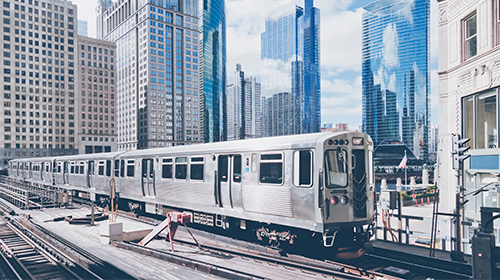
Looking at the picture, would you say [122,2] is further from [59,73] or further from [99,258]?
[99,258]

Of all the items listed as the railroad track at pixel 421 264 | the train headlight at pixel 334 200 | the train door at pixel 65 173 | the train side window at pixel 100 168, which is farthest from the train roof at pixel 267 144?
the train door at pixel 65 173

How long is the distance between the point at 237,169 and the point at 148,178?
6.58 metres

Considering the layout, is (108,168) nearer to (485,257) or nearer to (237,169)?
(237,169)

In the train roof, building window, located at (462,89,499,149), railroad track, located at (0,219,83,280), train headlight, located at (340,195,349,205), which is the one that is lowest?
railroad track, located at (0,219,83,280)

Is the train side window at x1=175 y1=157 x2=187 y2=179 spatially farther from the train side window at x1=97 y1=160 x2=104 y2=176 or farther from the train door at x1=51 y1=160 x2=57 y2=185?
the train door at x1=51 y1=160 x2=57 y2=185

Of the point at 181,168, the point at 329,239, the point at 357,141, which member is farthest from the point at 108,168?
the point at 357,141

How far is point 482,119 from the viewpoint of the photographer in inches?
502

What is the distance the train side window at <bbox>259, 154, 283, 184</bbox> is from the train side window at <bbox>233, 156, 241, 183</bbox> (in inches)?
40.2

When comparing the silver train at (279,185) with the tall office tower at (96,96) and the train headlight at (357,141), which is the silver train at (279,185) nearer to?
the train headlight at (357,141)

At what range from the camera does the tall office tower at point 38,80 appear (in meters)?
107

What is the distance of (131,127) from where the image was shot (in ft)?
464

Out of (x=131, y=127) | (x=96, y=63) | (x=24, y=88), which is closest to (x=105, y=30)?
(x=96, y=63)

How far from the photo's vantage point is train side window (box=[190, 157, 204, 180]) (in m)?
13.5

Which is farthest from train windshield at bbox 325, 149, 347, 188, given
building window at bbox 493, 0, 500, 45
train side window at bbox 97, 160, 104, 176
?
train side window at bbox 97, 160, 104, 176
